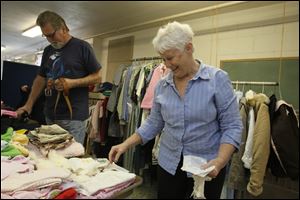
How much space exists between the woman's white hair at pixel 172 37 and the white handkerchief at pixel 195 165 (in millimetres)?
332

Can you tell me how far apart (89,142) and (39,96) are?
0.67 feet

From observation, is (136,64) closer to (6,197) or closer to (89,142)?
(89,142)

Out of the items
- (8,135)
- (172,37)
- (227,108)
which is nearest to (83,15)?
(172,37)

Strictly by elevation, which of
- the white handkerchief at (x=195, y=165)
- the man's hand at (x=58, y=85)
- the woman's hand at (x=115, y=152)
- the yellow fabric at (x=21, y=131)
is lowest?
the white handkerchief at (x=195, y=165)

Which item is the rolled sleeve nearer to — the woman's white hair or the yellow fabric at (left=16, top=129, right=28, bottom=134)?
the woman's white hair

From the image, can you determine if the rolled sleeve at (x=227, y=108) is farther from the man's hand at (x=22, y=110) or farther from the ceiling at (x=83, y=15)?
the man's hand at (x=22, y=110)

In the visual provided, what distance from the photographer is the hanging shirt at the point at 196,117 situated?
792 millimetres

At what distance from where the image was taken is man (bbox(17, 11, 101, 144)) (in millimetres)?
676

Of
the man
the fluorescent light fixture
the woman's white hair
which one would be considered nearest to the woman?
the woman's white hair

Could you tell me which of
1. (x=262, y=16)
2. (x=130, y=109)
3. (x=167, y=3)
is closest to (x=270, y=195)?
(x=262, y=16)

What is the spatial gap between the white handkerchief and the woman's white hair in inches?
13.1

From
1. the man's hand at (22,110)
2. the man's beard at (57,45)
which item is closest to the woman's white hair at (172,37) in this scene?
the man's beard at (57,45)

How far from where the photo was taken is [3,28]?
25.1 inches

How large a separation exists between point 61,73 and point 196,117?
16.1 inches
